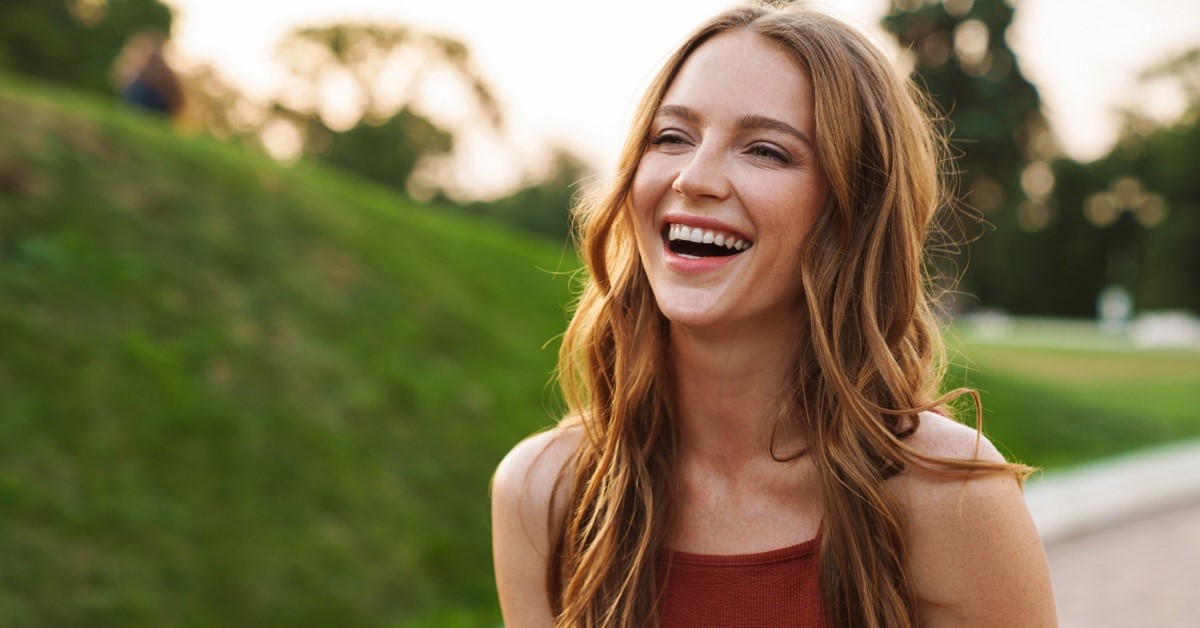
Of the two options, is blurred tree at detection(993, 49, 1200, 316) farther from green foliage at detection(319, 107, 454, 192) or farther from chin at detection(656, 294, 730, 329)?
chin at detection(656, 294, 730, 329)

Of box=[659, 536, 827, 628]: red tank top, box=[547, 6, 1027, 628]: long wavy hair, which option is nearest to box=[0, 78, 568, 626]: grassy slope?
box=[547, 6, 1027, 628]: long wavy hair

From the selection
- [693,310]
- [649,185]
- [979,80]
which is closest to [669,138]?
[649,185]

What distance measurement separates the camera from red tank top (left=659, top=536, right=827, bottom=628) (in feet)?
7.36

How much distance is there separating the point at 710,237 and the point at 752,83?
12.9 inches

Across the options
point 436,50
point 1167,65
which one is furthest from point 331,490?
point 1167,65

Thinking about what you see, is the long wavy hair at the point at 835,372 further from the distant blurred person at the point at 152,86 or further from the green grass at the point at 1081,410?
the distant blurred person at the point at 152,86

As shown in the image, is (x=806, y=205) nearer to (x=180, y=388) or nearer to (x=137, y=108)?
(x=180, y=388)

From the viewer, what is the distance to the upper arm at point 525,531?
2.57m

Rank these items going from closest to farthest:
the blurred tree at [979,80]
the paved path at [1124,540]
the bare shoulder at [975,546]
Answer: the bare shoulder at [975,546]
the paved path at [1124,540]
the blurred tree at [979,80]

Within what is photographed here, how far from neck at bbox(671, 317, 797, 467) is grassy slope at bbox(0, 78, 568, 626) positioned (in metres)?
3.71

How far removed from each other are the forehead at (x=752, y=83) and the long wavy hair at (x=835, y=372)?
3 cm

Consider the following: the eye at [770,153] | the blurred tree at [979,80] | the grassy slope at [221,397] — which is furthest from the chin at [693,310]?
the blurred tree at [979,80]

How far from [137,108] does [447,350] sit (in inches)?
195

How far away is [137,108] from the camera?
11.4m
